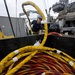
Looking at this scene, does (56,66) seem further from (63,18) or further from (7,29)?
(63,18)

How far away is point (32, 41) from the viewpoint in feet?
4.82

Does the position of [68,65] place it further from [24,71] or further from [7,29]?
[7,29]

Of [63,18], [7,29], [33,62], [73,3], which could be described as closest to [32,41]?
[33,62]

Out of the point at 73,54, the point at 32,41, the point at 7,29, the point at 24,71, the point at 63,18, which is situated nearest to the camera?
the point at 24,71

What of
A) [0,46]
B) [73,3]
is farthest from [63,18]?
[0,46]

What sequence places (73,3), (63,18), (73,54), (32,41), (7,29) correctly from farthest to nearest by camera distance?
1. (73,3)
2. (63,18)
3. (7,29)
4. (32,41)
5. (73,54)

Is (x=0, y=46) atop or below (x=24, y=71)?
atop

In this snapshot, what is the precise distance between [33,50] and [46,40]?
0.28 meters

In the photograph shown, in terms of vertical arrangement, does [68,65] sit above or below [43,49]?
below

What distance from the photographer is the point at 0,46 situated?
1274 millimetres

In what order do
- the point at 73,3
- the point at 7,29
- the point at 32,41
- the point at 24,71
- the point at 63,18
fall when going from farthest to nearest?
the point at 73,3 < the point at 63,18 < the point at 7,29 < the point at 32,41 < the point at 24,71

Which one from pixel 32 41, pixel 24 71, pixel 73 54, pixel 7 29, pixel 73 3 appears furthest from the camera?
pixel 73 3

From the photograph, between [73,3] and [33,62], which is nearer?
[33,62]

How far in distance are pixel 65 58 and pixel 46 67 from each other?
16 cm
